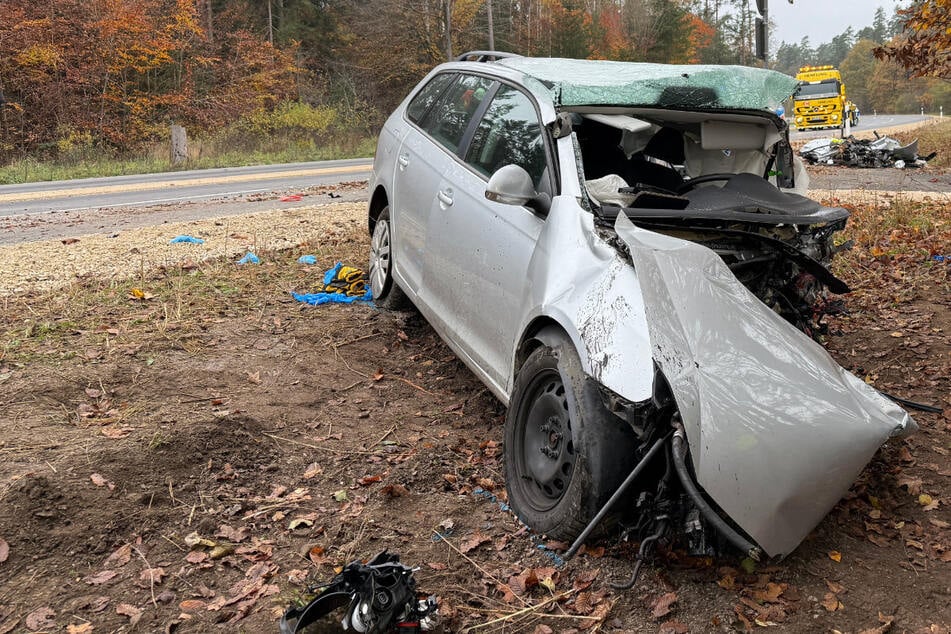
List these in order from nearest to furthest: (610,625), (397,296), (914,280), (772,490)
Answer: (772,490) < (610,625) < (397,296) < (914,280)

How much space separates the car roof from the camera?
13.4ft

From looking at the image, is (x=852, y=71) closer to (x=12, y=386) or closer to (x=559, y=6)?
(x=559, y=6)

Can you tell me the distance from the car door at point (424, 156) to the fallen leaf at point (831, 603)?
9.86ft

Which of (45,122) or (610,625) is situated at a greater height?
(45,122)

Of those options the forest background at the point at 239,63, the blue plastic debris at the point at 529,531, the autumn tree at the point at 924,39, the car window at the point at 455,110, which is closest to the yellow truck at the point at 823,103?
the forest background at the point at 239,63

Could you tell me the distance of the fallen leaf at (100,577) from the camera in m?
3.22

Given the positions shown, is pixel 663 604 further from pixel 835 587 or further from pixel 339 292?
pixel 339 292

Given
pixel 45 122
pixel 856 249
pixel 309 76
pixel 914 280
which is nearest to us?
pixel 914 280

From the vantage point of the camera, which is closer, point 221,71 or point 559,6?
point 221,71

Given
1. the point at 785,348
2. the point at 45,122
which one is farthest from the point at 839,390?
the point at 45,122

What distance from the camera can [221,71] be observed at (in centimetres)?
3372

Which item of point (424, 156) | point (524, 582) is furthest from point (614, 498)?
point (424, 156)

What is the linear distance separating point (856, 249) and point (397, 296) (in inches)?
185

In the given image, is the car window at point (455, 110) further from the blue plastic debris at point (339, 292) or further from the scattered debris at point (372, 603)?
the scattered debris at point (372, 603)
